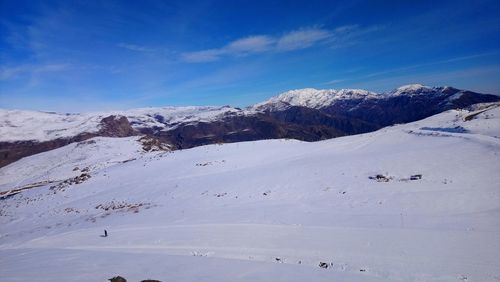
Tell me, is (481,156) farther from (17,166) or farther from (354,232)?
(17,166)

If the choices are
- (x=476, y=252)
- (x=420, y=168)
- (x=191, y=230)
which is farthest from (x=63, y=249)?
(x=420, y=168)

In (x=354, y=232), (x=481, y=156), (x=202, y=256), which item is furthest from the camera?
(x=481, y=156)

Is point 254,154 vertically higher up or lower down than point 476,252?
higher up

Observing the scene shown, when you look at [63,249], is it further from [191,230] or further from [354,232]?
[354,232]

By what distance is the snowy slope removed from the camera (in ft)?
46.9

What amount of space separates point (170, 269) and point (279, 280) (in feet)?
15.9

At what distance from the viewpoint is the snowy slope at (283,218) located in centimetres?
1430

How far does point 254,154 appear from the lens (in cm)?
5156

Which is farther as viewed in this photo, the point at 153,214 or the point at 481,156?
the point at 481,156

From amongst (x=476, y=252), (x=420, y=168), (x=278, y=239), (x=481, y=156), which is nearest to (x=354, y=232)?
(x=278, y=239)

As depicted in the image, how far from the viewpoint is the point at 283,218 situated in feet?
76.3

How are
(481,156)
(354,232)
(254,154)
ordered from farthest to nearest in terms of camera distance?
(254,154), (481,156), (354,232)

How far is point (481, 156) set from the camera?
3114 cm

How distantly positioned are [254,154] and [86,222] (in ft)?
87.7
